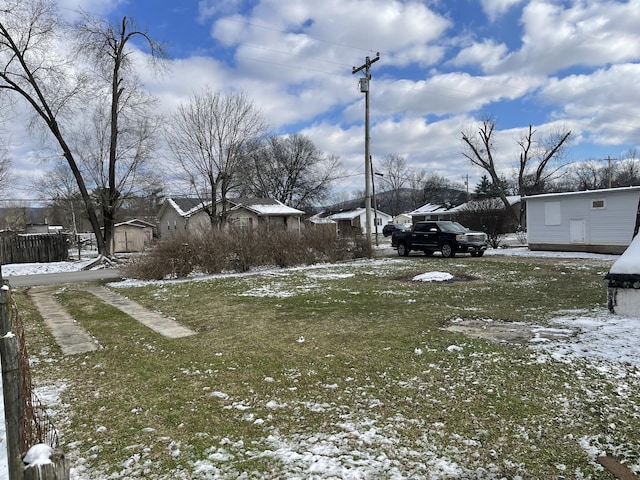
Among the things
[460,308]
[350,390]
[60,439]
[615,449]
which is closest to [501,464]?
[615,449]

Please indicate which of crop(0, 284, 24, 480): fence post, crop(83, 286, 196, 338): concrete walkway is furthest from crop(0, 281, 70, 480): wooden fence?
crop(83, 286, 196, 338): concrete walkway

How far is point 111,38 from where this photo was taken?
77.9 ft

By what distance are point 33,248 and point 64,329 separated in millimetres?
21960

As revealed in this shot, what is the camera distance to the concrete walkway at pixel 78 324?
6.08 meters

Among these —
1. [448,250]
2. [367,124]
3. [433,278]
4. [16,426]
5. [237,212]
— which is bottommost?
[433,278]

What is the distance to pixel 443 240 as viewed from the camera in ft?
64.7

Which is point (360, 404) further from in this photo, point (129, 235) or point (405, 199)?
point (405, 199)

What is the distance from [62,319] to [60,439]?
18.4 ft

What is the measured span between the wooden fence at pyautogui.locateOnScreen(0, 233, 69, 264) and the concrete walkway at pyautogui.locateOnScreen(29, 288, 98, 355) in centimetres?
1695

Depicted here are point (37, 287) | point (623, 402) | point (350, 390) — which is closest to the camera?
point (623, 402)

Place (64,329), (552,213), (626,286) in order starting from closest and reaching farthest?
(626,286), (64,329), (552,213)

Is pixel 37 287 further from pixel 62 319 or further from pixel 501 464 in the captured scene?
pixel 501 464

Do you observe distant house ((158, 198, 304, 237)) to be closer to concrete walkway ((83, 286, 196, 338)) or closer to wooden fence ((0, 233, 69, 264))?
wooden fence ((0, 233, 69, 264))

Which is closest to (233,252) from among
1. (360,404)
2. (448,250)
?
(448,250)
